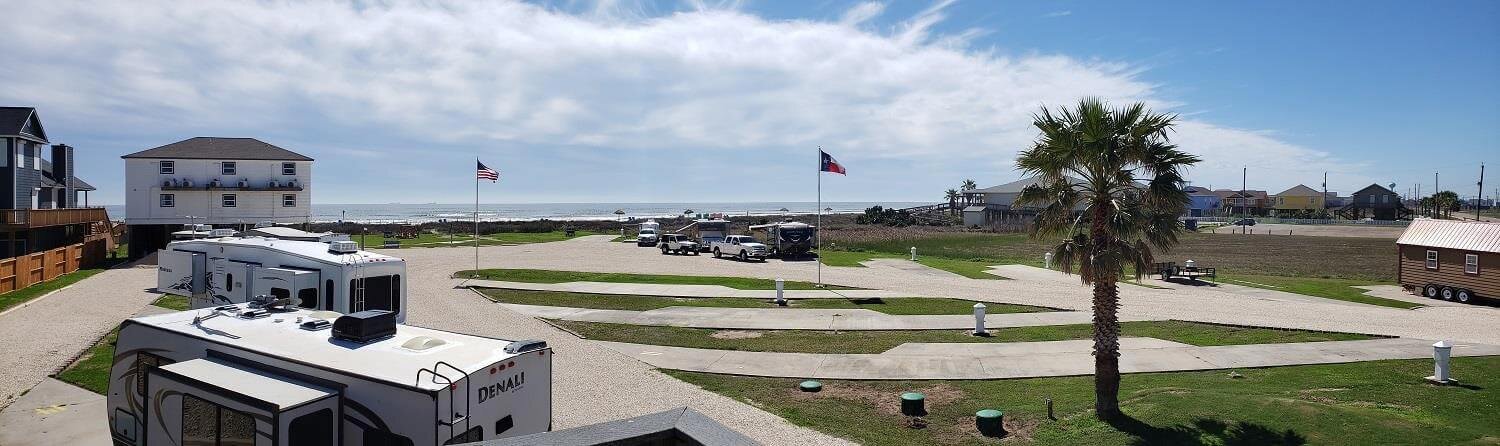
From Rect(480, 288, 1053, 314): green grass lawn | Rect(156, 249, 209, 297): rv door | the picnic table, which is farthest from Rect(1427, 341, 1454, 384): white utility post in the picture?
Rect(156, 249, 209, 297): rv door

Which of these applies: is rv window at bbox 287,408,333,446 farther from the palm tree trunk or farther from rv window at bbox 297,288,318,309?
the palm tree trunk

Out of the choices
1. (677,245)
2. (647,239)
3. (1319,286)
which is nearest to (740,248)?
(677,245)

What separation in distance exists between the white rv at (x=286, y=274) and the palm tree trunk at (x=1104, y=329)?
462 inches

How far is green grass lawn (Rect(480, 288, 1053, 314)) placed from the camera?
25.6 meters

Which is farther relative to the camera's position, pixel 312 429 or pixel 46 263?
pixel 46 263

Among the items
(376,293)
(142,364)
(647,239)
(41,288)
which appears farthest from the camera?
(647,239)

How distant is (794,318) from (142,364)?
56.0ft

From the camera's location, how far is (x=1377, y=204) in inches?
4710

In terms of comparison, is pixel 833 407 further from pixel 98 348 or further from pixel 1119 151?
pixel 98 348

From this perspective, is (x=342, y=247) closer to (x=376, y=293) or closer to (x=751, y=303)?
(x=376, y=293)

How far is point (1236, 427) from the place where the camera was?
11375 millimetres

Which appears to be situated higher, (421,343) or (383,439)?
(421,343)

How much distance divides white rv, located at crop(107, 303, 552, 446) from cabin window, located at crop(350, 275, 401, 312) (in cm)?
568

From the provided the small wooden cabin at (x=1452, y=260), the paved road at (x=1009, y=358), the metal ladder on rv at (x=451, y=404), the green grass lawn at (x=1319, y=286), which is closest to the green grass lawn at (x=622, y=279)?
the paved road at (x=1009, y=358)
